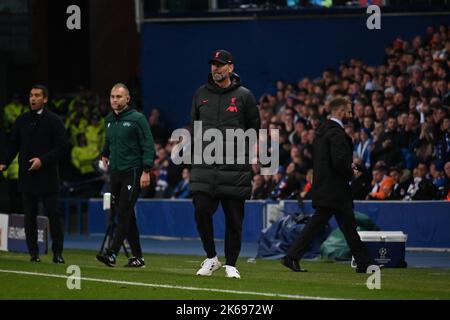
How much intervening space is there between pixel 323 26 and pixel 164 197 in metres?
5.54

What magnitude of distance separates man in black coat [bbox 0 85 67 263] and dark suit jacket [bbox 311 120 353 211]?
358 cm

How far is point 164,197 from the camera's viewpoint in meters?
27.0

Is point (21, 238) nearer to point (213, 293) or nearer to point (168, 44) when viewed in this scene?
point (213, 293)

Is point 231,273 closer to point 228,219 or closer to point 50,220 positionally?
point 228,219

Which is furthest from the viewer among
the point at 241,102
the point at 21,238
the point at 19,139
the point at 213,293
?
the point at 21,238

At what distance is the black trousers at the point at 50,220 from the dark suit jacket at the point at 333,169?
3560 millimetres

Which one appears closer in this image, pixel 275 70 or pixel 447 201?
pixel 447 201

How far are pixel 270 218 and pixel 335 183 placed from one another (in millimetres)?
7997

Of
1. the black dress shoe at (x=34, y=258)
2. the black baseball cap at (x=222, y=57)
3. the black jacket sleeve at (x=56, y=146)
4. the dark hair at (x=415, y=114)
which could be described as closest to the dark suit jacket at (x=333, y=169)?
the black baseball cap at (x=222, y=57)

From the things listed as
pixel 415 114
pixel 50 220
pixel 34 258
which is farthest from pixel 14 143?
pixel 415 114

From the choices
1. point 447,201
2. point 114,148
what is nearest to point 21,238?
point 114,148

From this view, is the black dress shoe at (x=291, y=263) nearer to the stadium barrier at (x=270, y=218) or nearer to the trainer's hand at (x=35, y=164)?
the trainer's hand at (x=35, y=164)

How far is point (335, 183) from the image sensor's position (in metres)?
14.9
